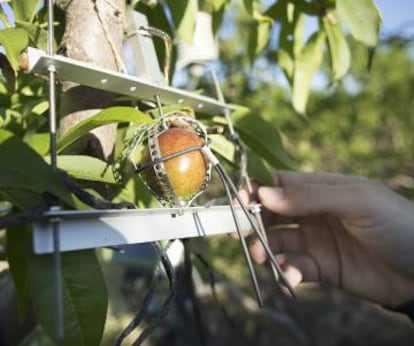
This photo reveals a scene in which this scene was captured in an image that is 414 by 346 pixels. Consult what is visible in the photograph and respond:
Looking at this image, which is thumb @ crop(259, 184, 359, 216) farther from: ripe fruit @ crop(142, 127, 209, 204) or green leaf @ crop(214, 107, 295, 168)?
ripe fruit @ crop(142, 127, 209, 204)

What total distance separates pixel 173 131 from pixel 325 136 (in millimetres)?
2674

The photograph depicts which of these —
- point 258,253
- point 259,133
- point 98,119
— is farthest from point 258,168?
point 98,119

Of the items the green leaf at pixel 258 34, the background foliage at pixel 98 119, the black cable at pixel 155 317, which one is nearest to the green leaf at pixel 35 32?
the background foliage at pixel 98 119

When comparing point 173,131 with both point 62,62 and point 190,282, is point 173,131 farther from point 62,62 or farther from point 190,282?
point 190,282

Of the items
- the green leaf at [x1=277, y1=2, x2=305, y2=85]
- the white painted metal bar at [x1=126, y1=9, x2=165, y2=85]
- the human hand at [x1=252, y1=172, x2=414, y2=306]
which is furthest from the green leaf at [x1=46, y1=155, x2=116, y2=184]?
the green leaf at [x1=277, y1=2, x2=305, y2=85]

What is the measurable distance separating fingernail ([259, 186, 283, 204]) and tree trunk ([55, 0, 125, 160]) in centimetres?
27

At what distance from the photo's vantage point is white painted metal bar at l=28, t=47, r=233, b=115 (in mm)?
380

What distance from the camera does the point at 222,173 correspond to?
419 millimetres

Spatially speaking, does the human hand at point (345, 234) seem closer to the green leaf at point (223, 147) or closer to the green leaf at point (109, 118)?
the green leaf at point (223, 147)

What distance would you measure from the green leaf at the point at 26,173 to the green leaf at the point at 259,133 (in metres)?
0.34

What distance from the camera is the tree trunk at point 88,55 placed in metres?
0.50

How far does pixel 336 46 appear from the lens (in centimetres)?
72

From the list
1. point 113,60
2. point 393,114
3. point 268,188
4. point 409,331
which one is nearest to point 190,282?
point 268,188

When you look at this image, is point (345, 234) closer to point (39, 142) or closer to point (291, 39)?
point (291, 39)
